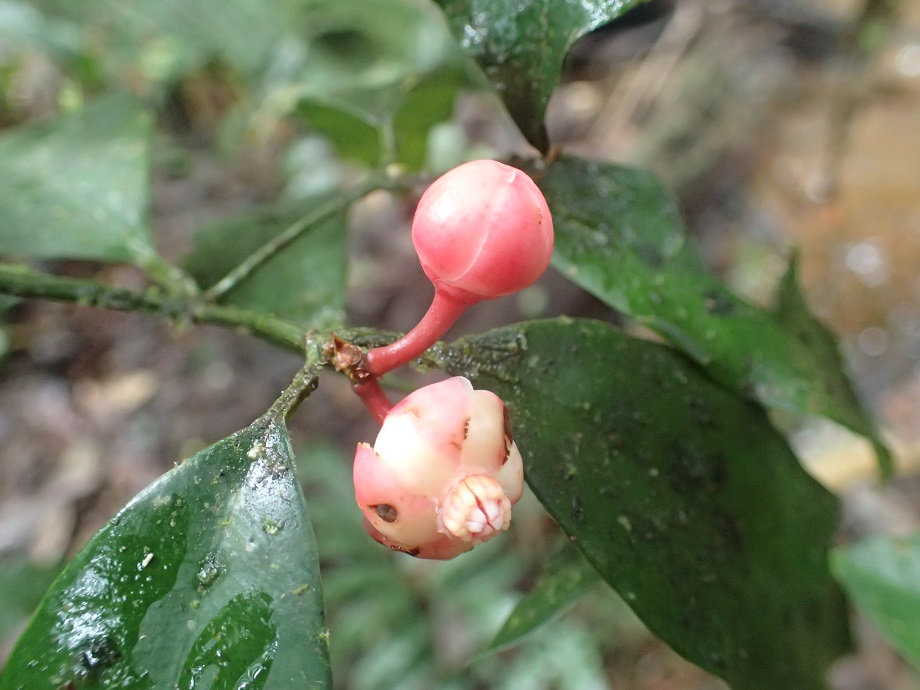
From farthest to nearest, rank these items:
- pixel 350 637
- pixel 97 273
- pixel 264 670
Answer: pixel 97 273 → pixel 350 637 → pixel 264 670

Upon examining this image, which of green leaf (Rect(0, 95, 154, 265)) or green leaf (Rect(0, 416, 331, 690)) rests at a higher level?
green leaf (Rect(0, 416, 331, 690))

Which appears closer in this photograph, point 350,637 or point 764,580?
point 764,580

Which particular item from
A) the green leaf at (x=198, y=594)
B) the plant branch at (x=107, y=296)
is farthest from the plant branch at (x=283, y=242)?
the green leaf at (x=198, y=594)

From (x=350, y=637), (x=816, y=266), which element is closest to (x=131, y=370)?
(x=350, y=637)

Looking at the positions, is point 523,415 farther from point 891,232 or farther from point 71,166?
point 891,232

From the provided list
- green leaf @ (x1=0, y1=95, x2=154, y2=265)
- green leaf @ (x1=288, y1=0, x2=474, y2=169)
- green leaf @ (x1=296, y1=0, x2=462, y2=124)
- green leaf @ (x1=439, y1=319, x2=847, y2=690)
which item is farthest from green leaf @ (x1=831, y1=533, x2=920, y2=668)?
green leaf @ (x1=296, y1=0, x2=462, y2=124)

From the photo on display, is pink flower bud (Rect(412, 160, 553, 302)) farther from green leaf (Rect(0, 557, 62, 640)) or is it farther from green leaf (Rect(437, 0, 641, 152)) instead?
green leaf (Rect(0, 557, 62, 640))

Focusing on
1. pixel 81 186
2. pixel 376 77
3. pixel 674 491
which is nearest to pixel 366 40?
pixel 376 77

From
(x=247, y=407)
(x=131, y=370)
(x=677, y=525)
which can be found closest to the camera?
(x=677, y=525)
